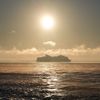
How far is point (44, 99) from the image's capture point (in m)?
50.8

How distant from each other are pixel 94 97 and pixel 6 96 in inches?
599

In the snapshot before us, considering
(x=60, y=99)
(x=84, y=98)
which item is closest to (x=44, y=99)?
(x=60, y=99)

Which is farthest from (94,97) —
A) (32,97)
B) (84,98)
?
(32,97)

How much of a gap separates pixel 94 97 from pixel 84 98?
6.98ft

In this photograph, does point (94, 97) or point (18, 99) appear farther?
point (94, 97)

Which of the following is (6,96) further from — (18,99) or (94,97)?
(94,97)

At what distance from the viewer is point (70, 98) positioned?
5231 cm

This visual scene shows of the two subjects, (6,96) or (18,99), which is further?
(6,96)

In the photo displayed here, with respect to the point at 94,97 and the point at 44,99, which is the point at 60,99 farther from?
the point at 94,97

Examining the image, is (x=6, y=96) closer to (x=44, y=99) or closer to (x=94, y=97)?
(x=44, y=99)

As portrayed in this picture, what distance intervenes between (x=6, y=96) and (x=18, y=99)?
4.18 m

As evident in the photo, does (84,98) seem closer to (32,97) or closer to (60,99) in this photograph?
(60,99)

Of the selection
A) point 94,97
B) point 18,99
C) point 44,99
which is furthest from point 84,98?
point 18,99

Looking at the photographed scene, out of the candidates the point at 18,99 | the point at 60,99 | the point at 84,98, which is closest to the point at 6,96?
the point at 18,99
